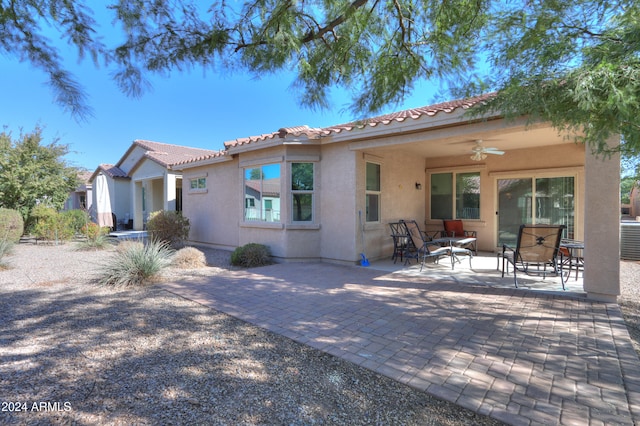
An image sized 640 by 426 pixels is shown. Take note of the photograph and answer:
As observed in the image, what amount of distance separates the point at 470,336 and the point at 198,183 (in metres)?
11.4

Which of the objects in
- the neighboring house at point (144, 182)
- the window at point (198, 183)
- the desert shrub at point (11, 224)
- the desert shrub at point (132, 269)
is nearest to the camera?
the desert shrub at point (132, 269)

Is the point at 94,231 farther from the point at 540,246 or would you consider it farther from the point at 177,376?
the point at 540,246

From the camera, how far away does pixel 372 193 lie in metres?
8.65

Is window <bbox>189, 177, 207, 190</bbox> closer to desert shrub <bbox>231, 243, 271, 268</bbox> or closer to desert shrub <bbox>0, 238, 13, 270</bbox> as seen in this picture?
desert shrub <bbox>231, 243, 271, 268</bbox>

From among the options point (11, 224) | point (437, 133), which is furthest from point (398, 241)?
point (11, 224)

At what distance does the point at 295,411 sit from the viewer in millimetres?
2424

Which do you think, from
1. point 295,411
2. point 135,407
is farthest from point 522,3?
point 135,407

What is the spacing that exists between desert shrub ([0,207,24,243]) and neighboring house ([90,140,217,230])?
5.53 m

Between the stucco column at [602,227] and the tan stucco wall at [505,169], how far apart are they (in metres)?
4.23

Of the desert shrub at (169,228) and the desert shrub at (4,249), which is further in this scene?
the desert shrub at (169,228)

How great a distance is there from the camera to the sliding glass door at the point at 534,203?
8992 mm

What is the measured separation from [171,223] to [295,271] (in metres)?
6.14

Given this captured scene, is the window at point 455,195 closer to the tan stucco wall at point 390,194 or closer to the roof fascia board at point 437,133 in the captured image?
the tan stucco wall at point 390,194

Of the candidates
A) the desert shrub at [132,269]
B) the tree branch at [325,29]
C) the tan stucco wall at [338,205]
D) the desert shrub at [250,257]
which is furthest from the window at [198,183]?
the tree branch at [325,29]
